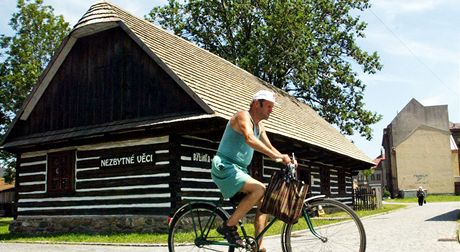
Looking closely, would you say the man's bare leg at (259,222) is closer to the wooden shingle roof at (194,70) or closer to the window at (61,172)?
the wooden shingle roof at (194,70)

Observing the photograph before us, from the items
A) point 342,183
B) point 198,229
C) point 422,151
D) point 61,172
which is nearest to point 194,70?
point 61,172

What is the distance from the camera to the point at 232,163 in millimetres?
5023

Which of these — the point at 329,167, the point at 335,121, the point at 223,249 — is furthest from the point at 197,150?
the point at 335,121

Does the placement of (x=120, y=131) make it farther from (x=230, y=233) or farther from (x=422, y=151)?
(x=422, y=151)

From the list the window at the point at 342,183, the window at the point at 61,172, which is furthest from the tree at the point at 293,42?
the window at the point at 61,172

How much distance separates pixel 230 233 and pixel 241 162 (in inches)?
28.5

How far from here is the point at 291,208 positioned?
479cm

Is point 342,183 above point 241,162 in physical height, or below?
below

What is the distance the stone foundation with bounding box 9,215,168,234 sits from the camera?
42.2 feet

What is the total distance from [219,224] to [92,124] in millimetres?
11017

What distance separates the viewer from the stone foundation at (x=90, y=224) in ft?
42.2

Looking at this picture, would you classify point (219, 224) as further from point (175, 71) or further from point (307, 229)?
point (175, 71)

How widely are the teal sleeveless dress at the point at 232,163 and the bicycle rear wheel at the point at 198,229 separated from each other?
1.20 feet

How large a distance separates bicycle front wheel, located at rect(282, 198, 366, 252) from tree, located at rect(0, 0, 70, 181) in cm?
2692
